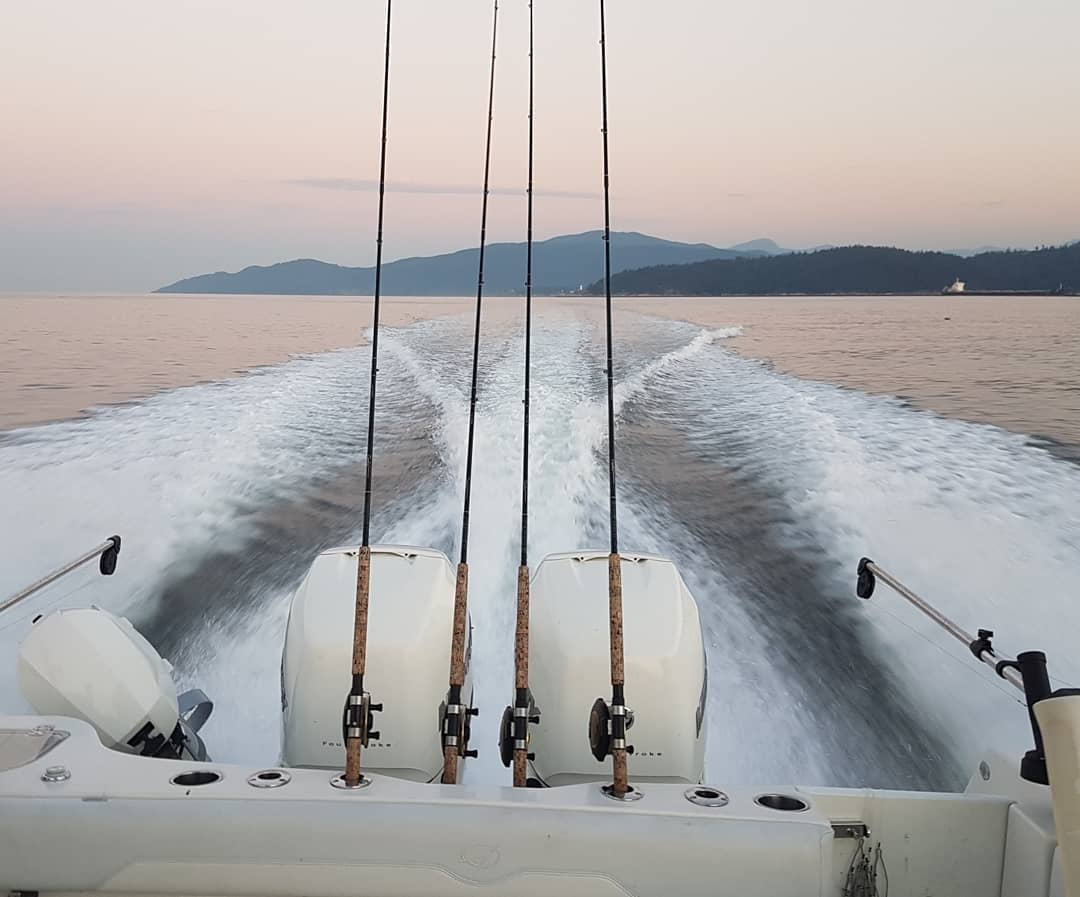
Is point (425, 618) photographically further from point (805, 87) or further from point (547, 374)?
point (805, 87)

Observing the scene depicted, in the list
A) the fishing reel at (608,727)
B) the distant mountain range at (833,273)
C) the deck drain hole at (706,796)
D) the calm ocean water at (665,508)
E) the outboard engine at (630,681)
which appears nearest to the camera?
the deck drain hole at (706,796)

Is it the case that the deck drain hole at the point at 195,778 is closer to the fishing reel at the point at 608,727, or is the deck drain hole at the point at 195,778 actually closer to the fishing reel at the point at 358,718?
the fishing reel at the point at 358,718

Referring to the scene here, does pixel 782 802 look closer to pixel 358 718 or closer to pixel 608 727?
pixel 608 727

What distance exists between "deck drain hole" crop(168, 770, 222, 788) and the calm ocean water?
1.07 m

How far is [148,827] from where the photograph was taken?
1.33 metres

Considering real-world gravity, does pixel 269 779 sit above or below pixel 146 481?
below

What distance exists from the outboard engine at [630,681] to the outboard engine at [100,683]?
0.76 metres

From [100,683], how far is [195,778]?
537 millimetres

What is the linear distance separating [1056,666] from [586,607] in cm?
183

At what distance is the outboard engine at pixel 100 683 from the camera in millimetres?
1838

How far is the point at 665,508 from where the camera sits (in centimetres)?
470

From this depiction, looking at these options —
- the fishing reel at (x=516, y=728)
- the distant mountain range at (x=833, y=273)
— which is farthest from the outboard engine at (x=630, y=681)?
the distant mountain range at (x=833, y=273)

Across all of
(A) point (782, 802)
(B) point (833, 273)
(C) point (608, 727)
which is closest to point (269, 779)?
(C) point (608, 727)

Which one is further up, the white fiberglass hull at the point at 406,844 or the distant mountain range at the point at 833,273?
the distant mountain range at the point at 833,273
